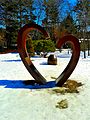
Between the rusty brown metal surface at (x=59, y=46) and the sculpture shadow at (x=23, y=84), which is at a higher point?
the rusty brown metal surface at (x=59, y=46)

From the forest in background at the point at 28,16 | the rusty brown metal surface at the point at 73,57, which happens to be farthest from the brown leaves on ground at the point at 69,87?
the forest in background at the point at 28,16

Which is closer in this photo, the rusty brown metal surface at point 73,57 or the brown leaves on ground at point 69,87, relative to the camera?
the brown leaves on ground at point 69,87

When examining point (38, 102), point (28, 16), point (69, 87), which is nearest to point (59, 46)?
point (69, 87)

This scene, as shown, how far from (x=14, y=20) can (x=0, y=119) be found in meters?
32.3

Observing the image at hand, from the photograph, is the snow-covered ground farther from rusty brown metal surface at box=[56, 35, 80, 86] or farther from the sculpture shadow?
rusty brown metal surface at box=[56, 35, 80, 86]

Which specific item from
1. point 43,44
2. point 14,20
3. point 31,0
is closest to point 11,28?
point 14,20

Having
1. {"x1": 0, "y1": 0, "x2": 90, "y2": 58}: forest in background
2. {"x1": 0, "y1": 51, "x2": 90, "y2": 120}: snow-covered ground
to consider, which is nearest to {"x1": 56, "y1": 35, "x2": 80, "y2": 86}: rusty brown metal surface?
{"x1": 0, "y1": 51, "x2": 90, "y2": 120}: snow-covered ground

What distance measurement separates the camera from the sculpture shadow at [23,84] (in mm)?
9867

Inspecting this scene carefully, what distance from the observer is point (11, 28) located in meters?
38.1

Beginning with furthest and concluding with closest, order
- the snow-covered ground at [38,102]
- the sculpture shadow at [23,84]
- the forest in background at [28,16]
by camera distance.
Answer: the forest in background at [28,16] → the sculpture shadow at [23,84] → the snow-covered ground at [38,102]

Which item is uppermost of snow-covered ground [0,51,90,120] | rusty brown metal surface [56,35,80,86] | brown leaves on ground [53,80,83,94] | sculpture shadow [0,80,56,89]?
rusty brown metal surface [56,35,80,86]

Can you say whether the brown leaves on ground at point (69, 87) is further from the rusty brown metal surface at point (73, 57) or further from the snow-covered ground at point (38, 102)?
the rusty brown metal surface at point (73, 57)

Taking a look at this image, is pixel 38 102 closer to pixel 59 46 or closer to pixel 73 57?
pixel 59 46

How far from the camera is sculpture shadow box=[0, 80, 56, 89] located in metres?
9.87
